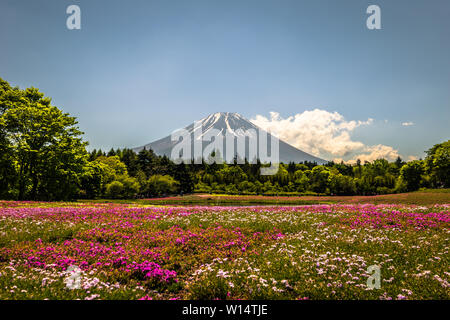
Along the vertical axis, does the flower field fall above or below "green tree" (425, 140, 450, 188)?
below

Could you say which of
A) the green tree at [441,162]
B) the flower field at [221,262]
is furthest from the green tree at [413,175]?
the flower field at [221,262]

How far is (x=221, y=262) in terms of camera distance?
673cm

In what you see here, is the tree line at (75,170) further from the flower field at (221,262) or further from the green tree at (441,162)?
the flower field at (221,262)

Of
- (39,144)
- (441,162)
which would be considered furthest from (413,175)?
(39,144)

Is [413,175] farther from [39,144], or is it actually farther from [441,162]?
[39,144]

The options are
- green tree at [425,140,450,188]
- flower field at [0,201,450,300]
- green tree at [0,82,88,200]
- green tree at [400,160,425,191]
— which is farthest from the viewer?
green tree at [400,160,425,191]

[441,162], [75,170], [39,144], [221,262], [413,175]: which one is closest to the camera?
[221,262]

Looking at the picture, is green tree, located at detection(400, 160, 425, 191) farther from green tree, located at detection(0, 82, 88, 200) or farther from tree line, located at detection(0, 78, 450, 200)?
green tree, located at detection(0, 82, 88, 200)

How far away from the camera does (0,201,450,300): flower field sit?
5.02 meters

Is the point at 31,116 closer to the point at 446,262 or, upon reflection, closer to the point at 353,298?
the point at 353,298

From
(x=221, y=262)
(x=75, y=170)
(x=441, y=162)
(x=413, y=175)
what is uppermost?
(x=441, y=162)

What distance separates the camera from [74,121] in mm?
33031

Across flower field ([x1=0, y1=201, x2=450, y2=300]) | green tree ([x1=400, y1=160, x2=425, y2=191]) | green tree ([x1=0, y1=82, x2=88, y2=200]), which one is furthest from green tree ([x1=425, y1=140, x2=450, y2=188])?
green tree ([x1=0, y1=82, x2=88, y2=200])
